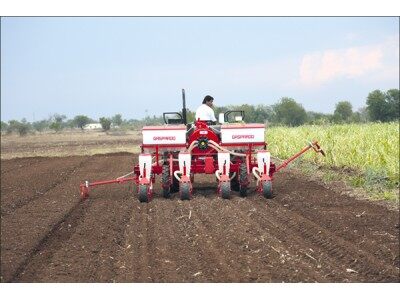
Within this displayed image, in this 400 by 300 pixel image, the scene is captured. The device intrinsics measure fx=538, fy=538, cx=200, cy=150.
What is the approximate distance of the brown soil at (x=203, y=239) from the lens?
5.68 metres

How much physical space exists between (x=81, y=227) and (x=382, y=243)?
4.47 metres

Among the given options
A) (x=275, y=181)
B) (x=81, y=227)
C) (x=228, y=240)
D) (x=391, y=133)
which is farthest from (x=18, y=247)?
(x=391, y=133)

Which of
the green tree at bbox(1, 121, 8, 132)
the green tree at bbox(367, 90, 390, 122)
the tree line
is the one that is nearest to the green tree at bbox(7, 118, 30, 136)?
the green tree at bbox(1, 121, 8, 132)

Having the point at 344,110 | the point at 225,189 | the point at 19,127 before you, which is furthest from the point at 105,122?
the point at 225,189

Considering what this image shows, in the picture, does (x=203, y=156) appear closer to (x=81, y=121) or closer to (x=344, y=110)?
(x=344, y=110)

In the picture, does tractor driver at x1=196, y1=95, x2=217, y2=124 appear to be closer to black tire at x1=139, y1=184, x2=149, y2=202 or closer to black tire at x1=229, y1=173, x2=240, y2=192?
black tire at x1=229, y1=173, x2=240, y2=192

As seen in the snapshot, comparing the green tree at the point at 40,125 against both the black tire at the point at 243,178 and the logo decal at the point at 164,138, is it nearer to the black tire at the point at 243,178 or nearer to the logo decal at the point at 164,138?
the logo decal at the point at 164,138

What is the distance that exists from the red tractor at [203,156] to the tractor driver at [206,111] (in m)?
0.22

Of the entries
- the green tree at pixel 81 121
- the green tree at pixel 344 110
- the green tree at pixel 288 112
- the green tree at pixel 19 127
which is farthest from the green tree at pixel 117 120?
the green tree at pixel 288 112

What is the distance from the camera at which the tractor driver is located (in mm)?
11562

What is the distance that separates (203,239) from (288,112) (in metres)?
21.9

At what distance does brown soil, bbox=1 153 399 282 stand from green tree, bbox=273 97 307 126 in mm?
15877

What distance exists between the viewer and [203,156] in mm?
11234

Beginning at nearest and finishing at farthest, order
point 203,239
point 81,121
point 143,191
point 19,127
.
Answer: point 203,239
point 143,191
point 19,127
point 81,121
